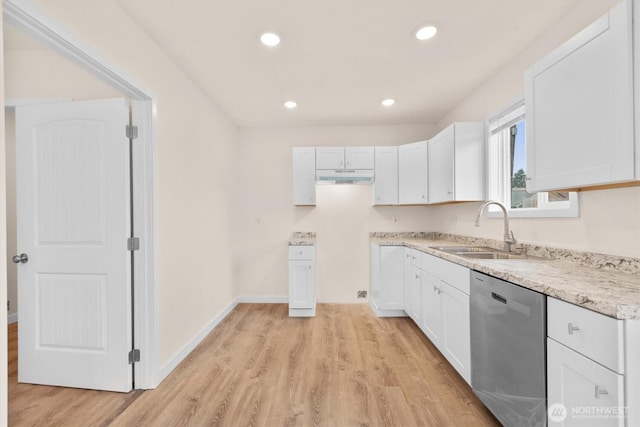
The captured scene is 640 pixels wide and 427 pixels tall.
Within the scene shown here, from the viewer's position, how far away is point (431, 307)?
96.9 inches

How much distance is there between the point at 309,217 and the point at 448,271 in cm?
229

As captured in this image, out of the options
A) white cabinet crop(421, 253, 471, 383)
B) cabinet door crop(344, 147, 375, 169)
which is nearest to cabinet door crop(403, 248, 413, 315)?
white cabinet crop(421, 253, 471, 383)

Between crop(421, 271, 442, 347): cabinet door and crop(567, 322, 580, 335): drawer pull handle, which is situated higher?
crop(567, 322, 580, 335): drawer pull handle

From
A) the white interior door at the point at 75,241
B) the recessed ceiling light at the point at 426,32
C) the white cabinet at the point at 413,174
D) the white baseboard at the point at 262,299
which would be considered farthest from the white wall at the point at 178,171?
the white cabinet at the point at 413,174

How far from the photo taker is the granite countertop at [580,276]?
943mm

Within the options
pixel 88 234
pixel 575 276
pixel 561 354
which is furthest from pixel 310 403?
pixel 88 234

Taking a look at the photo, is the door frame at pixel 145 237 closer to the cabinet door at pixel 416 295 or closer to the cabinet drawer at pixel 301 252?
the cabinet drawer at pixel 301 252

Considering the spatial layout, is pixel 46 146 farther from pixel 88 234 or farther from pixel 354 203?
pixel 354 203

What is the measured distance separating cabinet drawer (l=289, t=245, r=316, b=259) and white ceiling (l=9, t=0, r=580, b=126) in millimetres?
1775

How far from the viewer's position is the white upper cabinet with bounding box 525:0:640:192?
111cm

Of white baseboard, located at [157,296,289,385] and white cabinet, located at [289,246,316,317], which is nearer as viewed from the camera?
white baseboard, located at [157,296,289,385]

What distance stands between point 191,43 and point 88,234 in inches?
63.6
